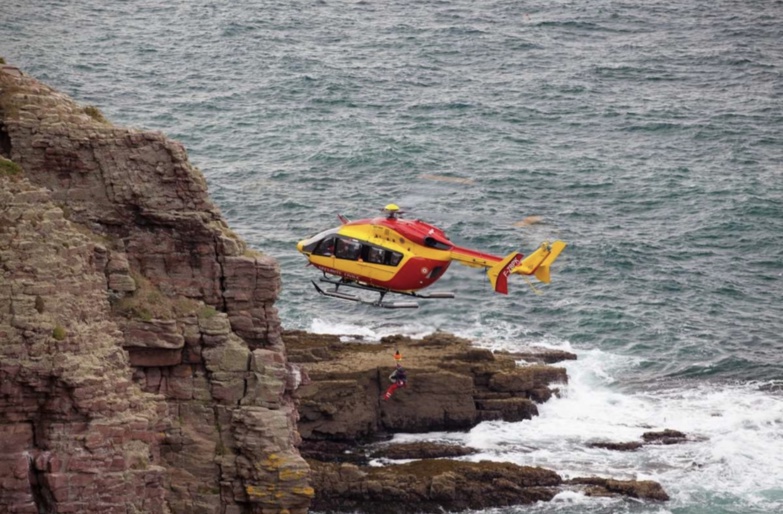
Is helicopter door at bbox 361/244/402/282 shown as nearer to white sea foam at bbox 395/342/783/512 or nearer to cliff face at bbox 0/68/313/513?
white sea foam at bbox 395/342/783/512

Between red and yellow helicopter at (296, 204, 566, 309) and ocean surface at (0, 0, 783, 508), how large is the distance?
9.07 m

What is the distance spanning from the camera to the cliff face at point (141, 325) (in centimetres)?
3316

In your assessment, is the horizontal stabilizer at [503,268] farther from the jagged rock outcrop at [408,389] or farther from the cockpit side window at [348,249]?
the jagged rock outcrop at [408,389]

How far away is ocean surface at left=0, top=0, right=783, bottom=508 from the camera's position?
2876 inches

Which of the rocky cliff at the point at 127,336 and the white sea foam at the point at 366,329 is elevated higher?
the rocky cliff at the point at 127,336

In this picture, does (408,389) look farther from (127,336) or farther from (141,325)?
(127,336)

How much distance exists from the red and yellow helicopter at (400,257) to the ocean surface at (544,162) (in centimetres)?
907

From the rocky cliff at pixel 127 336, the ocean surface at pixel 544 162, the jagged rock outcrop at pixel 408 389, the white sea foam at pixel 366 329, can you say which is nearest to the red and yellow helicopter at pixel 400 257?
the jagged rock outcrop at pixel 408 389

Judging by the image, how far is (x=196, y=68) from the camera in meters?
130

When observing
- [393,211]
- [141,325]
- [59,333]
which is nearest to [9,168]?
[59,333]

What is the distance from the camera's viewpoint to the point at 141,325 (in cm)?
3553

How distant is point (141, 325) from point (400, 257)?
79.6 ft

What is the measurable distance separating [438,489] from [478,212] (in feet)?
131

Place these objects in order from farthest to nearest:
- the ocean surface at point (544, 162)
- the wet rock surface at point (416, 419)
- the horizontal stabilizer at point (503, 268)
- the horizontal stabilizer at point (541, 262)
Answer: the ocean surface at point (544, 162), the wet rock surface at point (416, 419), the horizontal stabilizer at point (541, 262), the horizontal stabilizer at point (503, 268)
